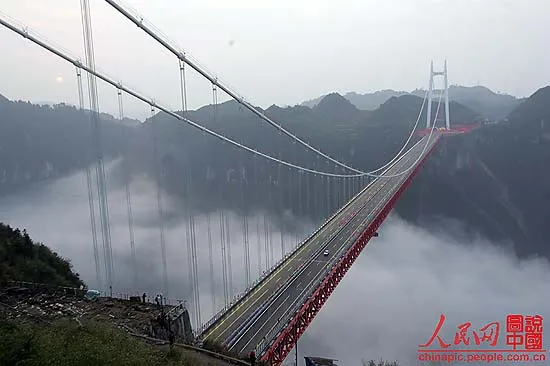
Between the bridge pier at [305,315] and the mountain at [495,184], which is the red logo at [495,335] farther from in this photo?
the mountain at [495,184]

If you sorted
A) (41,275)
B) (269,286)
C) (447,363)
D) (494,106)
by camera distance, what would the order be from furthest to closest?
(494,106) < (447,363) < (269,286) < (41,275)

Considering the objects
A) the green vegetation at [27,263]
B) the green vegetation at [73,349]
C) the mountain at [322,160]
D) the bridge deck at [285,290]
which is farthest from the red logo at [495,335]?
the green vegetation at [73,349]

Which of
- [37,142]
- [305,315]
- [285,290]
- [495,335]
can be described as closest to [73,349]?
[305,315]

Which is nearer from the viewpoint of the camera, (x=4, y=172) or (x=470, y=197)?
(x=4, y=172)

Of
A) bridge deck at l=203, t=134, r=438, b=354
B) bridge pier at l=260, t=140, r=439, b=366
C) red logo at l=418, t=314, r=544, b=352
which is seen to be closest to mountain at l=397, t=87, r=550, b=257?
red logo at l=418, t=314, r=544, b=352

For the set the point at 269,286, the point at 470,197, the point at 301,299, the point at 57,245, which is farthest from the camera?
the point at 470,197

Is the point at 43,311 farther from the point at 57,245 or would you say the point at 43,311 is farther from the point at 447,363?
the point at 57,245

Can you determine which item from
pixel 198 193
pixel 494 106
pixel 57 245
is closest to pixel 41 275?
pixel 57 245

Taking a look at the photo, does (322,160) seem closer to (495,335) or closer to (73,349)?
(495,335)
